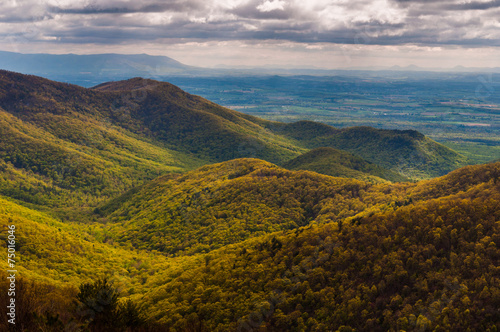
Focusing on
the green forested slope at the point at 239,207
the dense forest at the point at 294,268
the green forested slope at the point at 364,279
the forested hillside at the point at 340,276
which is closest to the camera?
the dense forest at the point at 294,268

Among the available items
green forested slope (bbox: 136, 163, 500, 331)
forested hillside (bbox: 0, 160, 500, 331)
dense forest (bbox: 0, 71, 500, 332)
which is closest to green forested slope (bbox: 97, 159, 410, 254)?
dense forest (bbox: 0, 71, 500, 332)

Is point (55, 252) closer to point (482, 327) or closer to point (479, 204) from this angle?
point (482, 327)

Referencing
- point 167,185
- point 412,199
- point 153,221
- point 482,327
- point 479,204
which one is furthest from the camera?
point 167,185

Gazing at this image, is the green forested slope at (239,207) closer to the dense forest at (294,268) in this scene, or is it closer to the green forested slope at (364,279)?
the dense forest at (294,268)

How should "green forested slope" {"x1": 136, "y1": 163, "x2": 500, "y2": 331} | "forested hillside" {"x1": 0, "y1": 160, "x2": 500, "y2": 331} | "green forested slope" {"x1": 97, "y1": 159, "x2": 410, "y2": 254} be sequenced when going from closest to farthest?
1. "green forested slope" {"x1": 136, "y1": 163, "x2": 500, "y2": 331}
2. "forested hillside" {"x1": 0, "y1": 160, "x2": 500, "y2": 331}
3. "green forested slope" {"x1": 97, "y1": 159, "x2": 410, "y2": 254}

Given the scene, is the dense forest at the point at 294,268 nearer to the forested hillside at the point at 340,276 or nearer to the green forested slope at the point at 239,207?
the forested hillside at the point at 340,276

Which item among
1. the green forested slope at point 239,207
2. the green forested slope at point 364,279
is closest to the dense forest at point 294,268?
the green forested slope at point 364,279

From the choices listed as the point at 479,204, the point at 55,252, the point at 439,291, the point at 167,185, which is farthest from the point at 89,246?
the point at 479,204

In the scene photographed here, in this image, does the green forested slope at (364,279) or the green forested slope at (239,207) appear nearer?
the green forested slope at (364,279)

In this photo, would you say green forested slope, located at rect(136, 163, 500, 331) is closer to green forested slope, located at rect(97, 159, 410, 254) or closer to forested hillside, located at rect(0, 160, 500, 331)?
forested hillside, located at rect(0, 160, 500, 331)

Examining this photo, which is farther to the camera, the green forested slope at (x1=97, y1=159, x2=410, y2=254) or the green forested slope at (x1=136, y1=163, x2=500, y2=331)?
the green forested slope at (x1=97, y1=159, x2=410, y2=254)

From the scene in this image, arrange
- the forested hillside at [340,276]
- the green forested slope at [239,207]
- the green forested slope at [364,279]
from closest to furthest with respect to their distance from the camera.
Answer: the green forested slope at [364,279] → the forested hillside at [340,276] → the green forested slope at [239,207]
